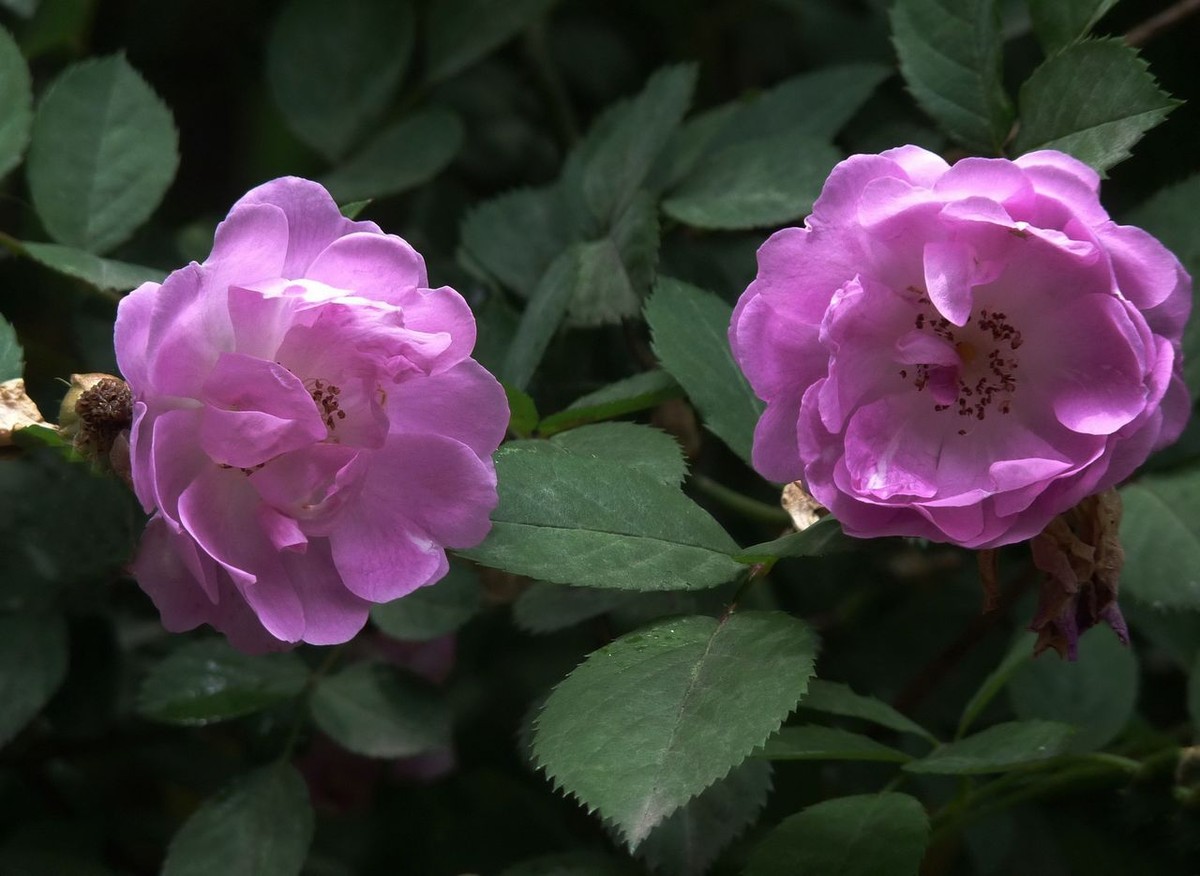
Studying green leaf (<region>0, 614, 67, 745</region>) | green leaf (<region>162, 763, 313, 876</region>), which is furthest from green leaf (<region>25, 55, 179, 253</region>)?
green leaf (<region>162, 763, 313, 876</region>)

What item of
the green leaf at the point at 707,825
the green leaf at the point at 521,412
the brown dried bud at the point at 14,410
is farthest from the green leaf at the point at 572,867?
the brown dried bud at the point at 14,410

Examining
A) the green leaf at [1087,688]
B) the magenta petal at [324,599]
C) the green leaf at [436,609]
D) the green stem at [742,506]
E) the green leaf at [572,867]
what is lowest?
the green leaf at [1087,688]

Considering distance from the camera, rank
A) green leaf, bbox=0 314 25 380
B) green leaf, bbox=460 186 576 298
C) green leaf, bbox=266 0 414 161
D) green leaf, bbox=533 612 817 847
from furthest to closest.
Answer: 1. green leaf, bbox=266 0 414 161
2. green leaf, bbox=460 186 576 298
3. green leaf, bbox=0 314 25 380
4. green leaf, bbox=533 612 817 847

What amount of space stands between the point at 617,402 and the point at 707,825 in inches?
9.3

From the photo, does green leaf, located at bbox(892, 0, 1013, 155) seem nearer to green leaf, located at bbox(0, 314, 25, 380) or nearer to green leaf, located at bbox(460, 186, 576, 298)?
green leaf, located at bbox(460, 186, 576, 298)

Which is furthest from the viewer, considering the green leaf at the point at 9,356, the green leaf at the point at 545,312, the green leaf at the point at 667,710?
the green leaf at the point at 545,312

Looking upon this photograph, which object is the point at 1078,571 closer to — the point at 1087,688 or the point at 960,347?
the point at 960,347

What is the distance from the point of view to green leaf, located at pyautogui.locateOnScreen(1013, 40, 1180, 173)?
0.61m

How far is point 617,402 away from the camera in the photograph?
2.19ft

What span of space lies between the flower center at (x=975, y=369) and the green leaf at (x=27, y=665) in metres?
0.55

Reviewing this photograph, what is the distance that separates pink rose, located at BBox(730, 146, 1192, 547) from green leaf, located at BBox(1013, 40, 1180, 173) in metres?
0.08

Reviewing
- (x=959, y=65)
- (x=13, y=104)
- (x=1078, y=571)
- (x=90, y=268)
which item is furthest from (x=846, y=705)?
(x=13, y=104)

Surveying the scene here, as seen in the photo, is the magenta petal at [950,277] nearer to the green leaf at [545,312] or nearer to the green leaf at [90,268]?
the green leaf at [545,312]

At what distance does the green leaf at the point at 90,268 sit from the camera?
2.21 ft
